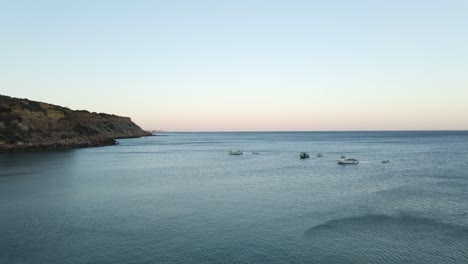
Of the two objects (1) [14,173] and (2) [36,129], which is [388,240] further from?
(2) [36,129]

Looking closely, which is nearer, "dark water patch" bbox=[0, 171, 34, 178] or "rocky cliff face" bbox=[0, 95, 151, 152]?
"dark water patch" bbox=[0, 171, 34, 178]

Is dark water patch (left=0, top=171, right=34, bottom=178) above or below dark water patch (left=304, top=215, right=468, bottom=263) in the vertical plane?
above

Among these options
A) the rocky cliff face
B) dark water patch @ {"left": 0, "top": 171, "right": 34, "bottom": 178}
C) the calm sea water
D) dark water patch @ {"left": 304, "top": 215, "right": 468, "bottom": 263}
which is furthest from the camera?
the rocky cliff face

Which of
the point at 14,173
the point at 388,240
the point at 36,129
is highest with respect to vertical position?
the point at 36,129

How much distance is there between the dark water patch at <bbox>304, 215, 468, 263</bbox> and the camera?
20469 mm

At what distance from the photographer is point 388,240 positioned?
23.3 metres

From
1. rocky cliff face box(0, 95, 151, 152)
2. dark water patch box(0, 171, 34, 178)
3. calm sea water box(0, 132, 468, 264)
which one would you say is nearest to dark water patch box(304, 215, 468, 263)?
calm sea water box(0, 132, 468, 264)

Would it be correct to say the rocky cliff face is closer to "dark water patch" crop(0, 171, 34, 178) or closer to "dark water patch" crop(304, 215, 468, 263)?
"dark water patch" crop(0, 171, 34, 178)

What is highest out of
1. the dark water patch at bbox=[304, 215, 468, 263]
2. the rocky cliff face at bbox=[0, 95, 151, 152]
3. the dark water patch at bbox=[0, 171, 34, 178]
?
the rocky cliff face at bbox=[0, 95, 151, 152]

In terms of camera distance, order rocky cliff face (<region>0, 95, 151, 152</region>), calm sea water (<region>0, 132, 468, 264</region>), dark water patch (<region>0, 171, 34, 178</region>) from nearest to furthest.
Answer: calm sea water (<region>0, 132, 468, 264</region>) → dark water patch (<region>0, 171, 34, 178</region>) → rocky cliff face (<region>0, 95, 151, 152</region>)

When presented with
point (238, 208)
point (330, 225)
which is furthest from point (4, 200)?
point (330, 225)

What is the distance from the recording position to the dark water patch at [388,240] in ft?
67.2

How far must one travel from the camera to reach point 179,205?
3434 cm

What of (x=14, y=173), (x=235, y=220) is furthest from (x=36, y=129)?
(x=235, y=220)
